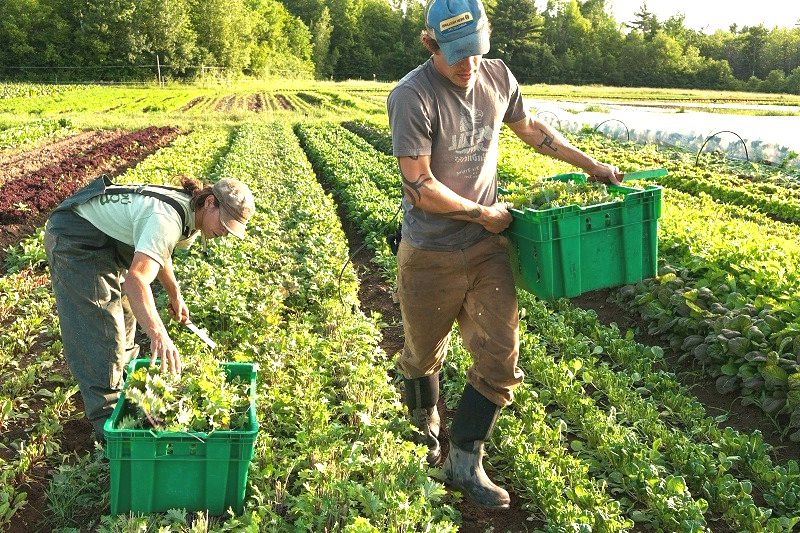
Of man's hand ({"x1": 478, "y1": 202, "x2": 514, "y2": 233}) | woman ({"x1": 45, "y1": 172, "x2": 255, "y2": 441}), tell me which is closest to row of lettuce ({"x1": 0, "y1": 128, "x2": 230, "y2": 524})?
woman ({"x1": 45, "y1": 172, "x2": 255, "y2": 441})

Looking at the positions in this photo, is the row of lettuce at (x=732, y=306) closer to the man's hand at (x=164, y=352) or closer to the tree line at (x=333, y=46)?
the man's hand at (x=164, y=352)

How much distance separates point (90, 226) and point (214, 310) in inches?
81.2

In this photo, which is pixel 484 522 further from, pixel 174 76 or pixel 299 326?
pixel 174 76

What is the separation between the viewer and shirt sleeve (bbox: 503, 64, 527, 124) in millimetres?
3699

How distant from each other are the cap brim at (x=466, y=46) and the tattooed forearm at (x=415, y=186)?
516 millimetres

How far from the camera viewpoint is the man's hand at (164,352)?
3.35 meters

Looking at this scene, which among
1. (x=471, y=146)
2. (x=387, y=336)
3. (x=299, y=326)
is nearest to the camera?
(x=471, y=146)

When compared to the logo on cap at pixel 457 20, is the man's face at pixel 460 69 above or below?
below

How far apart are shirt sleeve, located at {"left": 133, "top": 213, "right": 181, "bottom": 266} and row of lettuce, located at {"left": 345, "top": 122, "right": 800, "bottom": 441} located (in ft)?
12.4

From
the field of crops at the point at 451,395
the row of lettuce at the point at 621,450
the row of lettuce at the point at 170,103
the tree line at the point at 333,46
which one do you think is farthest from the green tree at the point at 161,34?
the row of lettuce at the point at 621,450

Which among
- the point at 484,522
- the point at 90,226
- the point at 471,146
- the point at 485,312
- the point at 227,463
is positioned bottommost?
the point at 484,522

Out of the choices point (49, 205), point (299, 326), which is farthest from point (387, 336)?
point (49, 205)

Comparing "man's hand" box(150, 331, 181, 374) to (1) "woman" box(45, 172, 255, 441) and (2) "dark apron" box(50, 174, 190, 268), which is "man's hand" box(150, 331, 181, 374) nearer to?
(1) "woman" box(45, 172, 255, 441)

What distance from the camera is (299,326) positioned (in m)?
5.94
